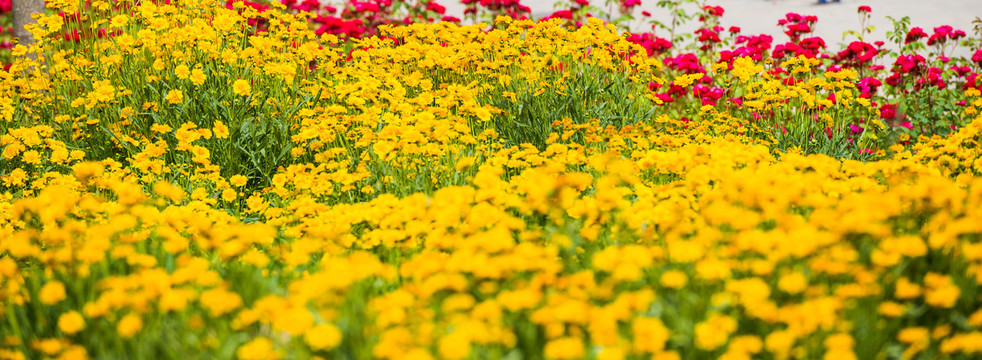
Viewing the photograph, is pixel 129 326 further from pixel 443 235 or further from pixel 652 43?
pixel 652 43

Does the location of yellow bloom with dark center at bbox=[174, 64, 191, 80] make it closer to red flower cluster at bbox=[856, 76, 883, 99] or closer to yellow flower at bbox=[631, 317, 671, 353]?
yellow flower at bbox=[631, 317, 671, 353]

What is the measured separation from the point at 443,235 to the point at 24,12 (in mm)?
5962

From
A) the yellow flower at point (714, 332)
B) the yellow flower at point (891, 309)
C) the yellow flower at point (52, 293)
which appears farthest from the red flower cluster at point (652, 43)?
the yellow flower at point (52, 293)

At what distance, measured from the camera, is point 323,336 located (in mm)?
1875

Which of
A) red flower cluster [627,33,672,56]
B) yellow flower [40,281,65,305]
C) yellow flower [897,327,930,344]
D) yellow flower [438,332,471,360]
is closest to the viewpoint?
yellow flower [438,332,471,360]

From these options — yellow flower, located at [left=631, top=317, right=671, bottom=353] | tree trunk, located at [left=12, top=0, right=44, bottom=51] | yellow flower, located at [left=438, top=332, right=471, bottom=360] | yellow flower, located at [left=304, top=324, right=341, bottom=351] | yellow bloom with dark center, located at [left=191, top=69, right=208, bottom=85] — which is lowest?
tree trunk, located at [left=12, top=0, right=44, bottom=51]

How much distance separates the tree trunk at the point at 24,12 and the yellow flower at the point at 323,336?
6261 millimetres

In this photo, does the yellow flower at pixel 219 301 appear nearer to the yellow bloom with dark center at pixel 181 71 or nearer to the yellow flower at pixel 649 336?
the yellow flower at pixel 649 336

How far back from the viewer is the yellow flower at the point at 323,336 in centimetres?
186

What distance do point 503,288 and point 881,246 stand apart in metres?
1.16

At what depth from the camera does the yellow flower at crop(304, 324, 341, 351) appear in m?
1.86

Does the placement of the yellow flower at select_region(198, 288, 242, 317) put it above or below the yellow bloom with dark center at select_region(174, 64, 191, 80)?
above

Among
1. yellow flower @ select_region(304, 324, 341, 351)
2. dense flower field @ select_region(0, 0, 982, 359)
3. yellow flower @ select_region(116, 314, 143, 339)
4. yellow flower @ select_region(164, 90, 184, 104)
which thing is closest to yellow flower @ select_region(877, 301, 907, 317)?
dense flower field @ select_region(0, 0, 982, 359)

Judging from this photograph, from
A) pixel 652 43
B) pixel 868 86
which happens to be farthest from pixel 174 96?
pixel 868 86
